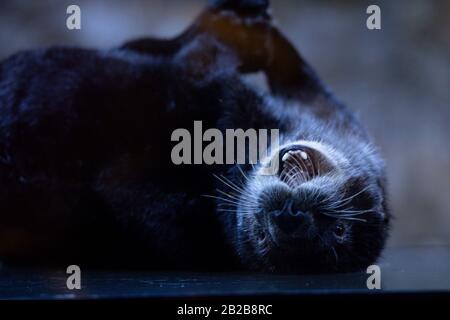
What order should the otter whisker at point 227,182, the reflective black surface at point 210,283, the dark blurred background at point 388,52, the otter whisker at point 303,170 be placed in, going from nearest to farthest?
the reflective black surface at point 210,283 → the otter whisker at point 303,170 → the otter whisker at point 227,182 → the dark blurred background at point 388,52

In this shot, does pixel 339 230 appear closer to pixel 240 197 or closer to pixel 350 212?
pixel 350 212

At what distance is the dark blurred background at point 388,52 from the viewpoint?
2389 millimetres

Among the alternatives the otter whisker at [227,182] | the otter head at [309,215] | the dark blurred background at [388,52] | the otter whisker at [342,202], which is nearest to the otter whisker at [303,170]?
the otter head at [309,215]

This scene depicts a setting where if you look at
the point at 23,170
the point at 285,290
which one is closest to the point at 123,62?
the point at 23,170

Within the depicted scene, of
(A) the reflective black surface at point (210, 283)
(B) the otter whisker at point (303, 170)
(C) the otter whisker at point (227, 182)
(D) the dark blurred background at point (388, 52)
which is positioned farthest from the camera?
(D) the dark blurred background at point (388, 52)

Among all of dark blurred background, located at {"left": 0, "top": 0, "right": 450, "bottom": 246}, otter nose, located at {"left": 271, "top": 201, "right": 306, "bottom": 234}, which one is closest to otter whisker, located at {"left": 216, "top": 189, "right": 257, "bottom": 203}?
otter nose, located at {"left": 271, "top": 201, "right": 306, "bottom": 234}

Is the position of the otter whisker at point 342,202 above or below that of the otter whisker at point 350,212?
above

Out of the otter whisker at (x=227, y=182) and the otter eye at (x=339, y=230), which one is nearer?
the otter eye at (x=339, y=230)

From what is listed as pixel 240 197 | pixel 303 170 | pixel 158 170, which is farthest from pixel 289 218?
pixel 158 170

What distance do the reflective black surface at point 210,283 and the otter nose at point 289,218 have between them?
0.54ft

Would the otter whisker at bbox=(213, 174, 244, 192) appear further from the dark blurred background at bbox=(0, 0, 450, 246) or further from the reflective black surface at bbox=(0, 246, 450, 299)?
the dark blurred background at bbox=(0, 0, 450, 246)

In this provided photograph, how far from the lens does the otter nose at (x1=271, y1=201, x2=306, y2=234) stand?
200cm

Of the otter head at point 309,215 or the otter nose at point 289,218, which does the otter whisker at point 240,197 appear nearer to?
the otter head at point 309,215

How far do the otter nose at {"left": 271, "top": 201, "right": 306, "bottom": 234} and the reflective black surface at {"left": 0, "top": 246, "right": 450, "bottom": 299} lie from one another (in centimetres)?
17
